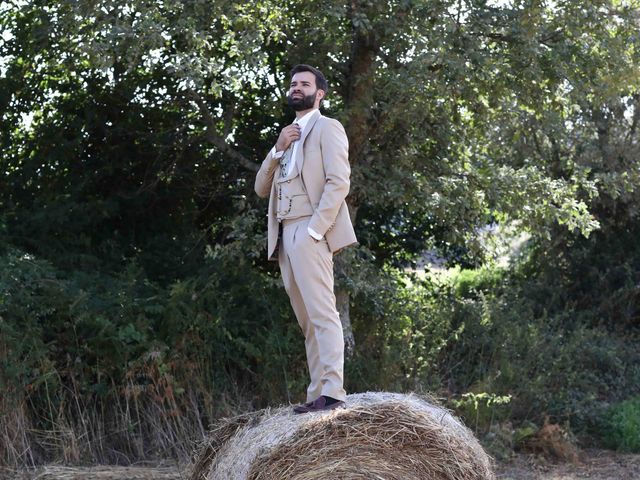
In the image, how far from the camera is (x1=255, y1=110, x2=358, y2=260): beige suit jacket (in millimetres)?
5766

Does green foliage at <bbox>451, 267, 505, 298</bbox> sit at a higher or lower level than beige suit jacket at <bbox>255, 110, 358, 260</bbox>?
lower

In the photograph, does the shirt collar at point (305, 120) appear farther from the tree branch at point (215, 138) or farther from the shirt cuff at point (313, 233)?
the tree branch at point (215, 138)

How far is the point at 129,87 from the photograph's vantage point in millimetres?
9953

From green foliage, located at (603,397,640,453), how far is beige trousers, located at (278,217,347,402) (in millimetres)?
4651

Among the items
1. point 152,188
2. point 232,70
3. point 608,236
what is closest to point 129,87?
point 152,188

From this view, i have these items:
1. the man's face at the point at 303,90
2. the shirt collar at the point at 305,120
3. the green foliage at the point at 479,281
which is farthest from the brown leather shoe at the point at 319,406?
the green foliage at the point at 479,281

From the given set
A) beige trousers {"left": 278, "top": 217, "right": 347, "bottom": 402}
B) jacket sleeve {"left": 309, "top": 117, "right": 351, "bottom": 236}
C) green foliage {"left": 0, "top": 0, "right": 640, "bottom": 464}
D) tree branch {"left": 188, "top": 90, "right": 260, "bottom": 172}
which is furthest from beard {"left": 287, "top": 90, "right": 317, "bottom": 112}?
tree branch {"left": 188, "top": 90, "right": 260, "bottom": 172}

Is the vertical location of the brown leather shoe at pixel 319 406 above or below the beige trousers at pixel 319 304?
below

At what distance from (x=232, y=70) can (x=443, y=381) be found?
376 centimetres

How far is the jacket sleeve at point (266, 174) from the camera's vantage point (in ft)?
20.0

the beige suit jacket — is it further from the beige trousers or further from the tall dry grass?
the tall dry grass

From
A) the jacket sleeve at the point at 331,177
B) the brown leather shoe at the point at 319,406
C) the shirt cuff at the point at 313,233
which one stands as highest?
the jacket sleeve at the point at 331,177

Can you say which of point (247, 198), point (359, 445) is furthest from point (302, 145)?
point (247, 198)

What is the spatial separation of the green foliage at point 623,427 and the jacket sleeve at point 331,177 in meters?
4.96
